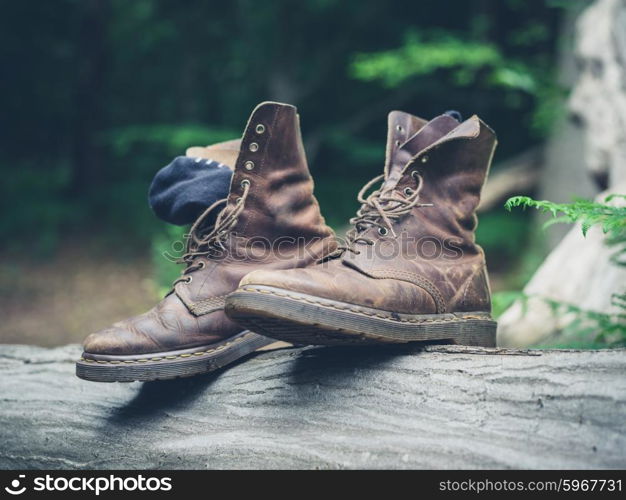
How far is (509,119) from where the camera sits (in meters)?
9.75

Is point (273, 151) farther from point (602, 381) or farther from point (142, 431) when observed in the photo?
point (602, 381)

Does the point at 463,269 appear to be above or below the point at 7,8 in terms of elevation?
below

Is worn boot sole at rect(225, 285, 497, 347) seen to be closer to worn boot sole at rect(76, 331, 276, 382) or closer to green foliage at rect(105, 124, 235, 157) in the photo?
worn boot sole at rect(76, 331, 276, 382)

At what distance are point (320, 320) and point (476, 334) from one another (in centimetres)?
69

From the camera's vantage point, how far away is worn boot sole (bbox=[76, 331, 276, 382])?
1.98 meters

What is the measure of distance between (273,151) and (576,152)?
17.4ft

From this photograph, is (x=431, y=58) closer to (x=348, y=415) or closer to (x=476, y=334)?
(x=476, y=334)

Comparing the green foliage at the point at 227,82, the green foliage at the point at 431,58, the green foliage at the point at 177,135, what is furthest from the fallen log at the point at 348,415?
the green foliage at the point at 177,135

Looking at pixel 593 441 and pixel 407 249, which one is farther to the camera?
pixel 407 249

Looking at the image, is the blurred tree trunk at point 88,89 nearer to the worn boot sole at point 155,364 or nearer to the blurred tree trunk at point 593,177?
the blurred tree trunk at point 593,177

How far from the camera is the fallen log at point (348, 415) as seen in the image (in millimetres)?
1609

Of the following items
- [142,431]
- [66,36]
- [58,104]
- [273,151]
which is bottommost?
[142,431]
